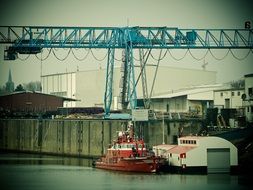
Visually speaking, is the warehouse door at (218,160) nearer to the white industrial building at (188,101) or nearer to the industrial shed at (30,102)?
the white industrial building at (188,101)

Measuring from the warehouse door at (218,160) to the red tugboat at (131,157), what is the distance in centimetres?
503

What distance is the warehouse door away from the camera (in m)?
66.3

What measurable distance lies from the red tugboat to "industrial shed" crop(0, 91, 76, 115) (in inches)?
2021

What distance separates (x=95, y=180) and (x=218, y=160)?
12341mm

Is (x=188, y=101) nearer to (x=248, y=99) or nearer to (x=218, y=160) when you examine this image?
(x=248, y=99)

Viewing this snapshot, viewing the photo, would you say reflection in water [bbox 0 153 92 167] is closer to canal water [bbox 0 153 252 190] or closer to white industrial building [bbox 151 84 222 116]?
canal water [bbox 0 153 252 190]

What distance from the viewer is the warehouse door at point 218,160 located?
218 feet

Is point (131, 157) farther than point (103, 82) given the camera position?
No

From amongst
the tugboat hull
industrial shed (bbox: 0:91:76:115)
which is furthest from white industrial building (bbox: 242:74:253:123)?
industrial shed (bbox: 0:91:76:115)

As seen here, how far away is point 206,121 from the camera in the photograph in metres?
80.8

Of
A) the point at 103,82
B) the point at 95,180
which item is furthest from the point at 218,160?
the point at 103,82

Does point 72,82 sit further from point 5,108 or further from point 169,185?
point 169,185

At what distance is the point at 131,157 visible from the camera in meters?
68.1

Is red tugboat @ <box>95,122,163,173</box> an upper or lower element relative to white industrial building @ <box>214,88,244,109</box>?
lower
